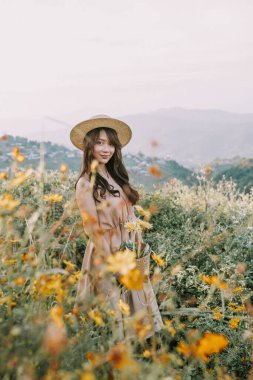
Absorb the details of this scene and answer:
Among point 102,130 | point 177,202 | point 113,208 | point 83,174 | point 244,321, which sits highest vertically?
point 102,130

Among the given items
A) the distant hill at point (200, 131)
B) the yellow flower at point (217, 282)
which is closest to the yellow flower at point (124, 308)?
the yellow flower at point (217, 282)

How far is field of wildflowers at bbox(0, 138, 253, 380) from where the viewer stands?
118 centimetres

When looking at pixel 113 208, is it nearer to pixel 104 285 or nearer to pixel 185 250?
pixel 104 285

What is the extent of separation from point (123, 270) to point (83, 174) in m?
1.74

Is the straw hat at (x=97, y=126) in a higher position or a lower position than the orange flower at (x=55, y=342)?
higher

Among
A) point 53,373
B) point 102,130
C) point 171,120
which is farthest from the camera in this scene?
point 171,120

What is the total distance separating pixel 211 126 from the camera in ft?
356

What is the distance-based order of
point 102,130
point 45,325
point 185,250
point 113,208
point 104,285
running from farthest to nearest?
1. point 185,250
2. point 102,130
3. point 113,208
4. point 104,285
5. point 45,325

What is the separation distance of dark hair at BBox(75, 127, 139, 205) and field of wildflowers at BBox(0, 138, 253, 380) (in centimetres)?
28

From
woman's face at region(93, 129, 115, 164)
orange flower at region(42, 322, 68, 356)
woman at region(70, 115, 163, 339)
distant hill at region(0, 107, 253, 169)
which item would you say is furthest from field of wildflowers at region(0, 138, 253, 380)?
distant hill at region(0, 107, 253, 169)

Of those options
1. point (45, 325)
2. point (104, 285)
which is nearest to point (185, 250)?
point (104, 285)

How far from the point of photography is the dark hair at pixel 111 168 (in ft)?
9.34

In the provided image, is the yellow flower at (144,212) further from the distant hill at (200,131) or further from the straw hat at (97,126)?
the distant hill at (200,131)

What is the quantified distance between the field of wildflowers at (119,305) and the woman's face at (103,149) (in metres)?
0.39
